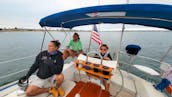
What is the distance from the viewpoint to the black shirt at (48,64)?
2.53m

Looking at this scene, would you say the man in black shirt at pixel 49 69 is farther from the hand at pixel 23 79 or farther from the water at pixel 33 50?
the water at pixel 33 50

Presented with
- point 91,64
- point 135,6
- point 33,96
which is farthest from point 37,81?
point 135,6

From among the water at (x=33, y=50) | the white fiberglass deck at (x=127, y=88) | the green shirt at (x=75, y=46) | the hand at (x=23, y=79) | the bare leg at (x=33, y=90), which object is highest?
the green shirt at (x=75, y=46)

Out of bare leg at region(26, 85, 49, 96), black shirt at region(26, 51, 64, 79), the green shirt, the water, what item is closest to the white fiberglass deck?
bare leg at region(26, 85, 49, 96)

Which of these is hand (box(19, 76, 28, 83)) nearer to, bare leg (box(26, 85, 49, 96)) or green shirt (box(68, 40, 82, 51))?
bare leg (box(26, 85, 49, 96))

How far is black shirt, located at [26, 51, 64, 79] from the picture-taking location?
253cm

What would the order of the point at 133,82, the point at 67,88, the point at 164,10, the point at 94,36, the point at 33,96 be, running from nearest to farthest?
the point at 164,10, the point at 33,96, the point at 67,88, the point at 133,82, the point at 94,36

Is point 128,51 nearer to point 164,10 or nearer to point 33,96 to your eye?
point 164,10

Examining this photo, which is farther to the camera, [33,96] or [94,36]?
[94,36]

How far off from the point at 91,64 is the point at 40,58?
0.96 metres

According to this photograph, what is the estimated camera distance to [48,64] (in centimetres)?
252

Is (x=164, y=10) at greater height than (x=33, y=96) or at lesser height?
greater

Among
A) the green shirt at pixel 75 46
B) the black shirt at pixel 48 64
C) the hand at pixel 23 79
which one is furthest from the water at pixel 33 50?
the black shirt at pixel 48 64

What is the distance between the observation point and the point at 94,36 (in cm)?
424
